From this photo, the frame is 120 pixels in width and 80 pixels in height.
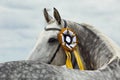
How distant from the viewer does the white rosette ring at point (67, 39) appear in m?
9.30

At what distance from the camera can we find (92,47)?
8.65 m

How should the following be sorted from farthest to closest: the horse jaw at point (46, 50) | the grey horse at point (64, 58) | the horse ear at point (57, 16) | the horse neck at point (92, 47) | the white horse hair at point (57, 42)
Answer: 1. the horse ear at point (57, 16)
2. the horse jaw at point (46, 50)
3. the white horse hair at point (57, 42)
4. the horse neck at point (92, 47)
5. the grey horse at point (64, 58)

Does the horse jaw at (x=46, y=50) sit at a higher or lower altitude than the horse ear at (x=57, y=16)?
lower

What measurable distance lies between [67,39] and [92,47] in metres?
0.90

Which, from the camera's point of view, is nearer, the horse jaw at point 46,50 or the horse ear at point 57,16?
the horse jaw at point 46,50

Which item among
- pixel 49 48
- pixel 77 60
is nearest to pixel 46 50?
pixel 49 48

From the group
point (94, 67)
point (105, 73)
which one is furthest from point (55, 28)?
point (105, 73)

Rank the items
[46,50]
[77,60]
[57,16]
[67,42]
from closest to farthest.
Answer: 1. [77,60]
2. [46,50]
3. [67,42]
4. [57,16]

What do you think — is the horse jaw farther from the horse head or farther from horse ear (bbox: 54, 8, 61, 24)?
horse ear (bbox: 54, 8, 61, 24)

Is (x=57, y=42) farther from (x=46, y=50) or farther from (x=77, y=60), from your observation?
(x=77, y=60)

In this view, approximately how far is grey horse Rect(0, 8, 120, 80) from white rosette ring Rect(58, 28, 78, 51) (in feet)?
0.27

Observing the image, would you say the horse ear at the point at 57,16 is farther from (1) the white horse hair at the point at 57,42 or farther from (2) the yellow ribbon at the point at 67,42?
(2) the yellow ribbon at the point at 67,42

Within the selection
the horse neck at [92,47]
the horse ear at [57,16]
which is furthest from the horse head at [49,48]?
the horse neck at [92,47]

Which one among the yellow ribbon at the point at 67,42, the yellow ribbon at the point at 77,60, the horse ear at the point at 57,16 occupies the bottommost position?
the yellow ribbon at the point at 77,60
